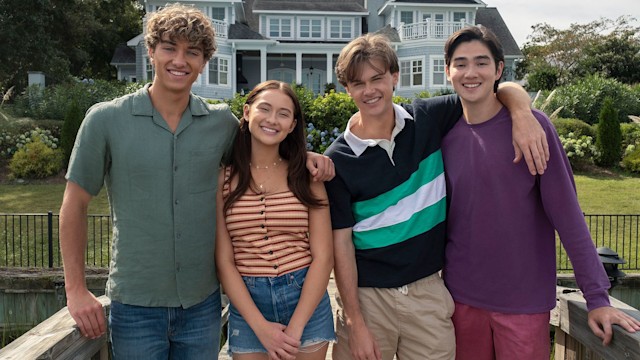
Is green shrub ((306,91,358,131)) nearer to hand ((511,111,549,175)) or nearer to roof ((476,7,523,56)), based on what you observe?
hand ((511,111,549,175))

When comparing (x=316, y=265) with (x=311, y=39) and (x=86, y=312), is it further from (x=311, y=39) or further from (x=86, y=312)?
(x=311, y=39)

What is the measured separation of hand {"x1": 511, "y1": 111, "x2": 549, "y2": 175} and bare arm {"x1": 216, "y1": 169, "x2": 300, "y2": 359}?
1.39 metres

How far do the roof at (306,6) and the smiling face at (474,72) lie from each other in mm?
32323

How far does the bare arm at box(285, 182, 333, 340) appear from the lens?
2.90 m

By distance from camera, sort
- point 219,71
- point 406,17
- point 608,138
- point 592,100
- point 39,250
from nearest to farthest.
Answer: point 39,250, point 608,138, point 592,100, point 219,71, point 406,17

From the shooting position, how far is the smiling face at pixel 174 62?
2857 millimetres

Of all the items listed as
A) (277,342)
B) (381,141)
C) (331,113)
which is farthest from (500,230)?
(331,113)

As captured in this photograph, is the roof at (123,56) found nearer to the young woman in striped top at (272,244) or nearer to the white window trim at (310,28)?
the white window trim at (310,28)

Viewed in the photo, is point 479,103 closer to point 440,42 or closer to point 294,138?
point 294,138

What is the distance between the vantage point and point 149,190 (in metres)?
2.80

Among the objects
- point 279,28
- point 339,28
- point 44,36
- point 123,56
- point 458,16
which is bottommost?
point 44,36

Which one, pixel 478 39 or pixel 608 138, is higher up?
pixel 608 138

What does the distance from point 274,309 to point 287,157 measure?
772 mm

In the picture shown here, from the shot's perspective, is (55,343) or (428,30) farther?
(428,30)
